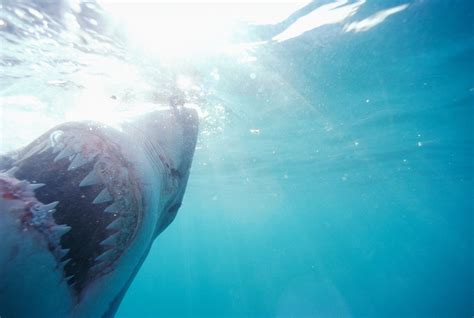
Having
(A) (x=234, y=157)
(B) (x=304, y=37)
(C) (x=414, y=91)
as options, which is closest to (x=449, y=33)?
(C) (x=414, y=91)

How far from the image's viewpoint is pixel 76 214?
245 cm

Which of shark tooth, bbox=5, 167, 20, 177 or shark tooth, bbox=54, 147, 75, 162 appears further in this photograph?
shark tooth, bbox=54, 147, 75, 162

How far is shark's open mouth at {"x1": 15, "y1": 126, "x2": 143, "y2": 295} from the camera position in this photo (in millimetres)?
2070

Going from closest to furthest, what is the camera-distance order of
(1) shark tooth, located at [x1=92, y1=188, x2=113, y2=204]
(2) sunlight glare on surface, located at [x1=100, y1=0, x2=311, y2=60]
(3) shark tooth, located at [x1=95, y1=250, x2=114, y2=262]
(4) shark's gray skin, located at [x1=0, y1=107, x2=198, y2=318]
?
(4) shark's gray skin, located at [x1=0, y1=107, x2=198, y2=318], (1) shark tooth, located at [x1=92, y1=188, x2=113, y2=204], (3) shark tooth, located at [x1=95, y1=250, x2=114, y2=262], (2) sunlight glare on surface, located at [x1=100, y1=0, x2=311, y2=60]

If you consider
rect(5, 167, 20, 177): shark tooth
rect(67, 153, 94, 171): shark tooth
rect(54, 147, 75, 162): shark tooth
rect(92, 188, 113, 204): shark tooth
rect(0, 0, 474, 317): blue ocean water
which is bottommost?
rect(0, 0, 474, 317): blue ocean water

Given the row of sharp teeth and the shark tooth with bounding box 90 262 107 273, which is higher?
the row of sharp teeth

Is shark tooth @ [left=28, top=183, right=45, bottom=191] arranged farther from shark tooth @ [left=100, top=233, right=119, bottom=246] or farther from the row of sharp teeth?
shark tooth @ [left=100, top=233, right=119, bottom=246]

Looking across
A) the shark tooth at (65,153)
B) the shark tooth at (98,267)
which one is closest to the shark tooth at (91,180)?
the shark tooth at (65,153)

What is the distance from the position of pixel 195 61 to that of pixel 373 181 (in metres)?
28.2

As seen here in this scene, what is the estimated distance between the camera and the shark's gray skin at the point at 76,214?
5.14 ft

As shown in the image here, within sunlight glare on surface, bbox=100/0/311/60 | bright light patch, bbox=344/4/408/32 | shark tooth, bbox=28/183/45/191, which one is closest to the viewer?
shark tooth, bbox=28/183/45/191

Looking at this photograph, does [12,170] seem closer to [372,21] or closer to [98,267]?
[98,267]

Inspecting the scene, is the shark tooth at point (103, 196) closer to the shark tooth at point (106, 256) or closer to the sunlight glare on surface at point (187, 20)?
the shark tooth at point (106, 256)

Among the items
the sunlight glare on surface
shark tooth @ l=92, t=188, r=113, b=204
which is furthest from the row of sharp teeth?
the sunlight glare on surface
